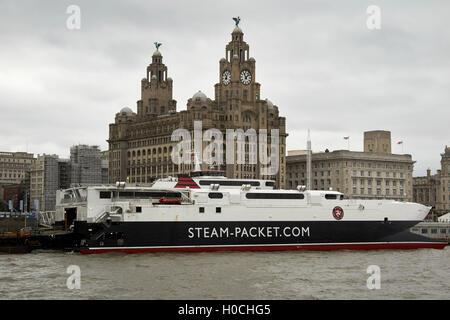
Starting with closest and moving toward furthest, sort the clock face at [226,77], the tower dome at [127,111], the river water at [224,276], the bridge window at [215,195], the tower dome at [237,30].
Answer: the river water at [224,276]
the bridge window at [215,195]
the clock face at [226,77]
the tower dome at [237,30]
the tower dome at [127,111]

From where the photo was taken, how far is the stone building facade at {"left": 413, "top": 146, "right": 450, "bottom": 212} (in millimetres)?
156750

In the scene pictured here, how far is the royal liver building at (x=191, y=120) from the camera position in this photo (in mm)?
123812

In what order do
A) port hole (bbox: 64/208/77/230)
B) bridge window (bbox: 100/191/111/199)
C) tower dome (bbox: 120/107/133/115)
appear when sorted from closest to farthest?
1. bridge window (bbox: 100/191/111/199)
2. port hole (bbox: 64/208/77/230)
3. tower dome (bbox: 120/107/133/115)

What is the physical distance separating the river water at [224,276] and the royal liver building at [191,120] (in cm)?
7005

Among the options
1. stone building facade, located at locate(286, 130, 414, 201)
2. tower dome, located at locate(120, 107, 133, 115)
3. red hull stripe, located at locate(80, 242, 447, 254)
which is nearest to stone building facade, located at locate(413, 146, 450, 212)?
stone building facade, located at locate(286, 130, 414, 201)

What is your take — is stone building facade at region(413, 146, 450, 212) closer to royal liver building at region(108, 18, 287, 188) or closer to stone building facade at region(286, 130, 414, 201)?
stone building facade at region(286, 130, 414, 201)

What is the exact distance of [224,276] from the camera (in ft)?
126

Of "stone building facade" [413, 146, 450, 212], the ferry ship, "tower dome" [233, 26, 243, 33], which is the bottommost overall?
the ferry ship

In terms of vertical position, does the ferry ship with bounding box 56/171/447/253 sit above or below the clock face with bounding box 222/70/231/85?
below

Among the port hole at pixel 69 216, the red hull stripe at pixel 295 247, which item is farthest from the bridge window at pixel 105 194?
the red hull stripe at pixel 295 247

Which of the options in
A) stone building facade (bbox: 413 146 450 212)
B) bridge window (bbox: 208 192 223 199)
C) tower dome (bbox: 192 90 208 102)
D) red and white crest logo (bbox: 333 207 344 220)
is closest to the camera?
bridge window (bbox: 208 192 223 199)

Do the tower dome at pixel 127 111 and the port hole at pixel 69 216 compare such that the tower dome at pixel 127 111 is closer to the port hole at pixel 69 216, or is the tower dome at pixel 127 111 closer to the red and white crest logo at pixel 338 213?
the port hole at pixel 69 216

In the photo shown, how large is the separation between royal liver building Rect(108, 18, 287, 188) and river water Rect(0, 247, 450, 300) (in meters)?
70.1

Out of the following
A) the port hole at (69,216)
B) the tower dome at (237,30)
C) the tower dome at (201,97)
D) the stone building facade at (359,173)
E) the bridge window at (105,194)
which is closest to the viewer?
the bridge window at (105,194)
